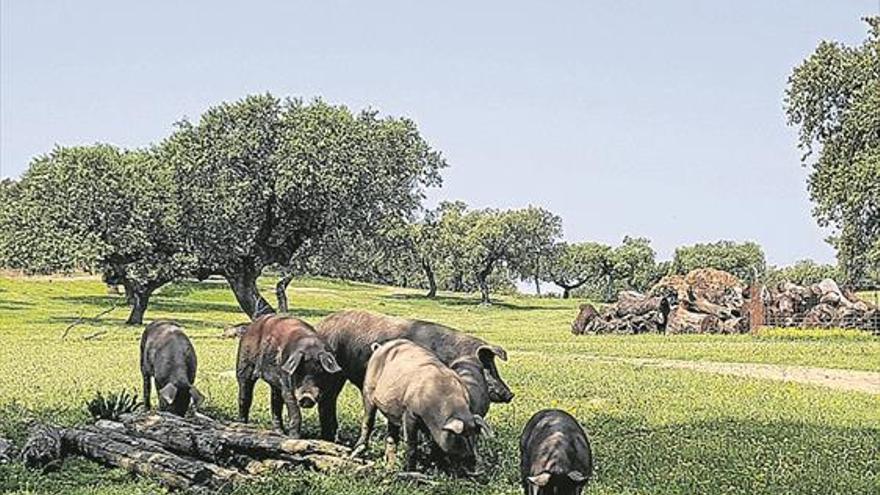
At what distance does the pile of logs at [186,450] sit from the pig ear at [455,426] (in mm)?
1287

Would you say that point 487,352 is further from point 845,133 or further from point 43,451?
point 845,133

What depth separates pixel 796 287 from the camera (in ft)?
154

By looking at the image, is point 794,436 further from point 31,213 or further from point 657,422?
point 31,213

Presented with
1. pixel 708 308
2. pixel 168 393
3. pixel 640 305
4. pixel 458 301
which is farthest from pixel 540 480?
pixel 458 301

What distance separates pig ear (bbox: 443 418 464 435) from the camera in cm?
1069

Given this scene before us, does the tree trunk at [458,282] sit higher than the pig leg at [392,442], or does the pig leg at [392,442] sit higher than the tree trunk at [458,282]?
the tree trunk at [458,282]

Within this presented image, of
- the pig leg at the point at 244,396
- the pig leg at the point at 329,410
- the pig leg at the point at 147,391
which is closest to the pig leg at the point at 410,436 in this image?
the pig leg at the point at 329,410

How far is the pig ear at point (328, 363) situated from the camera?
13172mm

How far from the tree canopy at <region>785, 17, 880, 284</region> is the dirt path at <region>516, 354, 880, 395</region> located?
703 inches

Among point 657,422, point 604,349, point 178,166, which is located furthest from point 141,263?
point 657,422

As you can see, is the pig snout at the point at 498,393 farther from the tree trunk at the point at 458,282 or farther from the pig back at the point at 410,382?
the tree trunk at the point at 458,282

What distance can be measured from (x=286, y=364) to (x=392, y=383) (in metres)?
2.16

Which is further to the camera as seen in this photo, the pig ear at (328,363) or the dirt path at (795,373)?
the dirt path at (795,373)

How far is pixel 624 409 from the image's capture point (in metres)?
18.5
